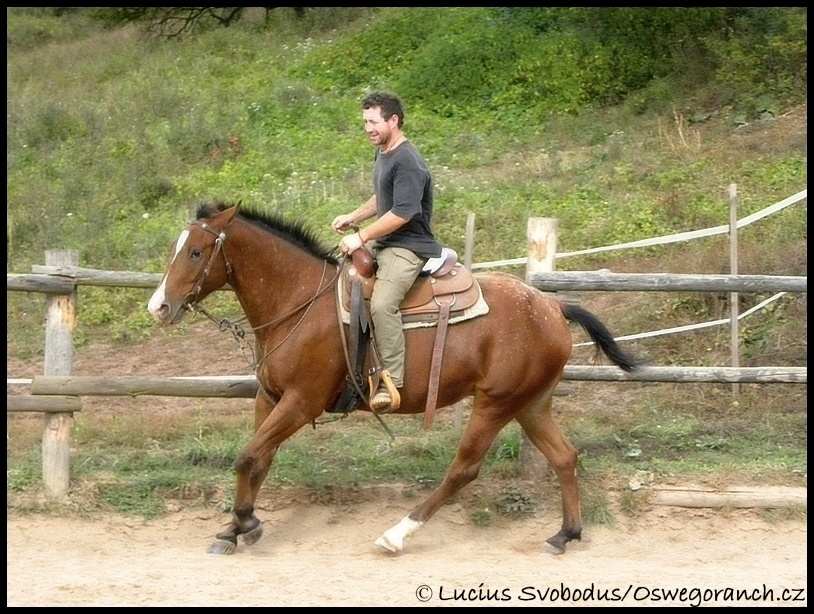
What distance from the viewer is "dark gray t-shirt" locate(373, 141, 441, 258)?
5742 mm

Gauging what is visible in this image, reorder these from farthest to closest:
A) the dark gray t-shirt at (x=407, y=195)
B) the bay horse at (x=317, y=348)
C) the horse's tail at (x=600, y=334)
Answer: the horse's tail at (x=600, y=334) < the bay horse at (x=317, y=348) < the dark gray t-shirt at (x=407, y=195)

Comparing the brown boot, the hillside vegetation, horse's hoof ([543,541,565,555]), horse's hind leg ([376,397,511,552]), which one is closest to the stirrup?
the brown boot

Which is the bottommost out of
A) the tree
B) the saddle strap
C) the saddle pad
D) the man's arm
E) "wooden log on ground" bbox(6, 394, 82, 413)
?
"wooden log on ground" bbox(6, 394, 82, 413)

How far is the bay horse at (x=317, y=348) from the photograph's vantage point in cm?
585

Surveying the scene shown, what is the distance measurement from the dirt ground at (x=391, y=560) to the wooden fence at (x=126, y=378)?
2.27ft

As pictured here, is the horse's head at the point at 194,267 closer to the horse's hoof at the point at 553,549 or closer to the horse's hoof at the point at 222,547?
the horse's hoof at the point at 222,547

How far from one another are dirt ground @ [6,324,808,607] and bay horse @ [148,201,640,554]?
0.30 m

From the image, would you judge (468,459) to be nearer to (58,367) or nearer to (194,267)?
(194,267)

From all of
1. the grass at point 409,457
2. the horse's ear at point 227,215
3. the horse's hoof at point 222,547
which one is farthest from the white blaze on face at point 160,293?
the grass at point 409,457

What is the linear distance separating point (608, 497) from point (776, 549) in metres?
1.10

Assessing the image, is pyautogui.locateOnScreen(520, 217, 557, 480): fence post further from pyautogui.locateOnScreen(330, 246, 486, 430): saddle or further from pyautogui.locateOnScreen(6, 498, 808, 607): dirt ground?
pyautogui.locateOnScreen(330, 246, 486, 430): saddle

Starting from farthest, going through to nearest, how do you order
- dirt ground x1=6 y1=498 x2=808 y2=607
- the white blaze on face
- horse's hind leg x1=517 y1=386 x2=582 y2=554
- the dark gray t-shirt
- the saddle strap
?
horse's hind leg x1=517 y1=386 x2=582 y2=554
the saddle strap
the dark gray t-shirt
the white blaze on face
dirt ground x1=6 y1=498 x2=808 y2=607

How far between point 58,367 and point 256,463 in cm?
183

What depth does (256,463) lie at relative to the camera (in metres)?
5.87
